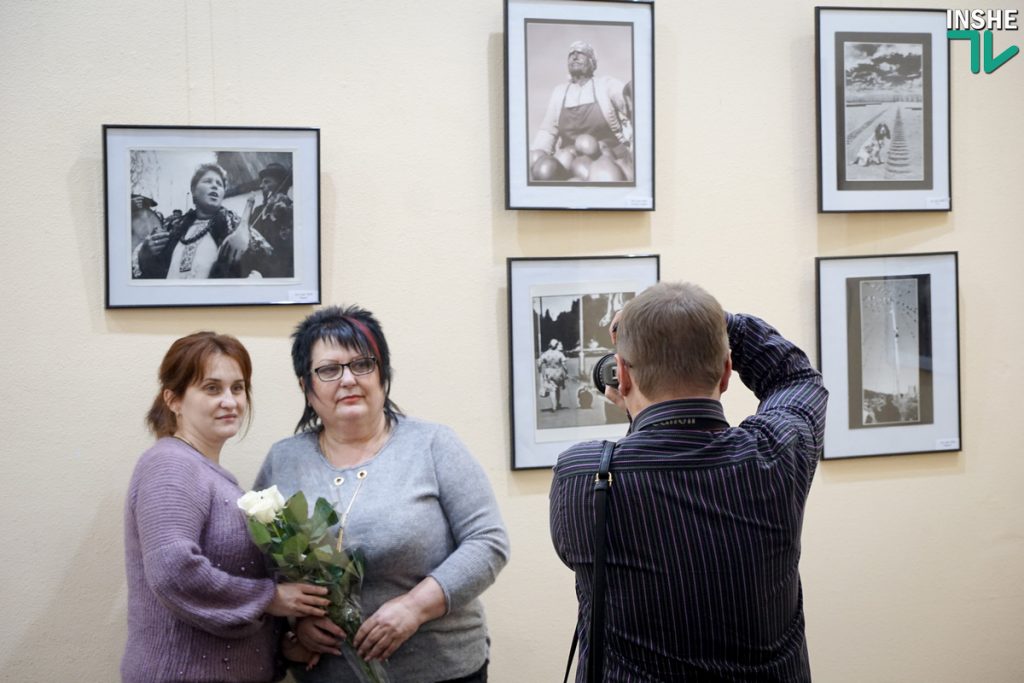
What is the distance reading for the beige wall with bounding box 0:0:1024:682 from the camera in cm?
246

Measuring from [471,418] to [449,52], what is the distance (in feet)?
3.52

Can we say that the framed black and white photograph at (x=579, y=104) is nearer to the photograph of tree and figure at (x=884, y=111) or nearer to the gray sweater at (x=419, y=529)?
the photograph of tree and figure at (x=884, y=111)

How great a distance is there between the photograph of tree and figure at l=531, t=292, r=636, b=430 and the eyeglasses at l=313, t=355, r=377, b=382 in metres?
0.66

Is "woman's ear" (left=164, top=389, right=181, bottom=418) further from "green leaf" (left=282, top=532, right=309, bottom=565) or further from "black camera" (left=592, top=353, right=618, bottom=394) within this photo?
"black camera" (left=592, top=353, right=618, bottom=394)

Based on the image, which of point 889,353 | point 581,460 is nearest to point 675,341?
point 581,460

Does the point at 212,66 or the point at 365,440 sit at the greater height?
the point at 212,66

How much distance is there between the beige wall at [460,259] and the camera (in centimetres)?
246

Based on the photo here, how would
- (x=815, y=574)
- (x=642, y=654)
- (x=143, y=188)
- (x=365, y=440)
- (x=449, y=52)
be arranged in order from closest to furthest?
(x=642, y=654) → (x=365, y=440) → (x=143, y=188) → (x=449, y=52) → (x=815, y=574)

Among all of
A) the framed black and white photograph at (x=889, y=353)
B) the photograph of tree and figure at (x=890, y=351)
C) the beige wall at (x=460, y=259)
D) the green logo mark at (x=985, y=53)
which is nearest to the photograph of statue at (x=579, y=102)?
the beige wall at (x=460, y=259)

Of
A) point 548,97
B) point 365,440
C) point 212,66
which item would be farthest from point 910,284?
point 212,66

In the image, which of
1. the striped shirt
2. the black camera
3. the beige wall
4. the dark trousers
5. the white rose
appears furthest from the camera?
the beige wall

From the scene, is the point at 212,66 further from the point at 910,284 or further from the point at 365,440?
the point at 910,284

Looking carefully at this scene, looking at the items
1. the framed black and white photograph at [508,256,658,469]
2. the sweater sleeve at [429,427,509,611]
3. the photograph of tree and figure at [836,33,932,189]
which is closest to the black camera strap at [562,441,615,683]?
the sweater sleeve at [429,427,509,611]

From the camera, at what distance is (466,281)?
267cm
